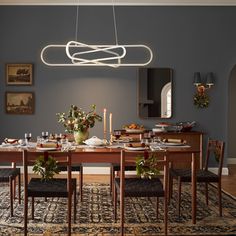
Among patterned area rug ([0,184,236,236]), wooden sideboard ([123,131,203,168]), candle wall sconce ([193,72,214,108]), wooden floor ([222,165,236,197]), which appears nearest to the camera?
patterned area rug ([0,184,236,236])

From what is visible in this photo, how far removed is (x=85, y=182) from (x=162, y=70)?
2.29 meters

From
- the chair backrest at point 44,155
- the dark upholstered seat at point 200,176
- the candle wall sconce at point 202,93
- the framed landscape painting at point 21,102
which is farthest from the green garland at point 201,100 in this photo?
the chair backrest at point 44,155

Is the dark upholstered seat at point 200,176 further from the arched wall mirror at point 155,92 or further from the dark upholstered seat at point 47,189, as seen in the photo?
the arched wall mirror at point 155,92

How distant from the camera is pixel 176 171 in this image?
442 cm

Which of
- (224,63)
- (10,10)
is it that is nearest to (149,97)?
(224,63)

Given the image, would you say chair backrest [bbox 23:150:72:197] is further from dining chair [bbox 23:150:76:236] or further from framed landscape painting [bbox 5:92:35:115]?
framed landscape painting [bbox 5:92:35:115]

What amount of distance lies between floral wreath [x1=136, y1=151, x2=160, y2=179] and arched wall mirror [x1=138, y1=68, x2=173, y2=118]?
11.5 ft

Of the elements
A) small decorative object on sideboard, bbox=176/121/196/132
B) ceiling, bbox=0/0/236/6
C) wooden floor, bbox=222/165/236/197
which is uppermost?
ceiling, bbox=0/0/236/6

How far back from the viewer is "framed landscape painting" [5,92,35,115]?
700cm

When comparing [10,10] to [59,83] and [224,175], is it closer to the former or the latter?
[59,83]

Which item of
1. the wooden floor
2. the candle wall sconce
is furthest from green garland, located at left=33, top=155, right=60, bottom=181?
the candle wall sconce

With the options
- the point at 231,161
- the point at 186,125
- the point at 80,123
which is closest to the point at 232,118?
the point at 231,161

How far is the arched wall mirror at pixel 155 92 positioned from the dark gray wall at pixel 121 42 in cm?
11

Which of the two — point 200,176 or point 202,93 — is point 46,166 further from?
point 202,93
